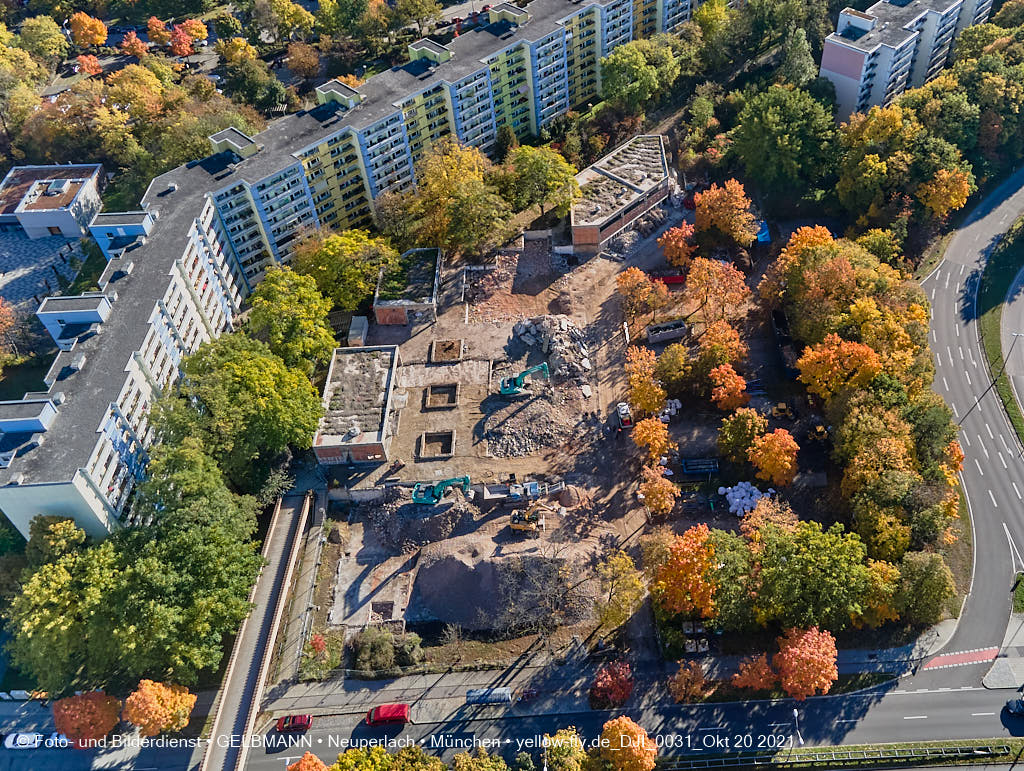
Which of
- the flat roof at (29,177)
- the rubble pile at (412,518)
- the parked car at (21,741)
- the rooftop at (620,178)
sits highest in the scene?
the flat roof at (29,177)

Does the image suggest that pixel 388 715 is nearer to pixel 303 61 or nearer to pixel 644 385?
pixel 644 385

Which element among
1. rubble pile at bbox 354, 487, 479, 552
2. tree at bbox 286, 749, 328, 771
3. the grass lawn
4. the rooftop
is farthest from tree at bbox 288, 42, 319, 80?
tree at bbox 286, 749, 328, 771

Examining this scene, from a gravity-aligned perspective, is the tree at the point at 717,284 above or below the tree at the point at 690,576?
above

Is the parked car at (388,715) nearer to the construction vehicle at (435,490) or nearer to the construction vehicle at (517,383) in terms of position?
the construction vehicle at (435,490)

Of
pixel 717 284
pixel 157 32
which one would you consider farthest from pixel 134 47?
pixel 717 284

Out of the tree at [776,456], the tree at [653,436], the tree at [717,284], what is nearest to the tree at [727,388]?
the tree at [776,456]

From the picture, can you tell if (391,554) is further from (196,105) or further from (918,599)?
(196,105)

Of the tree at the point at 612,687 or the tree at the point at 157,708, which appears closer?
the tree at the point at 157,708
